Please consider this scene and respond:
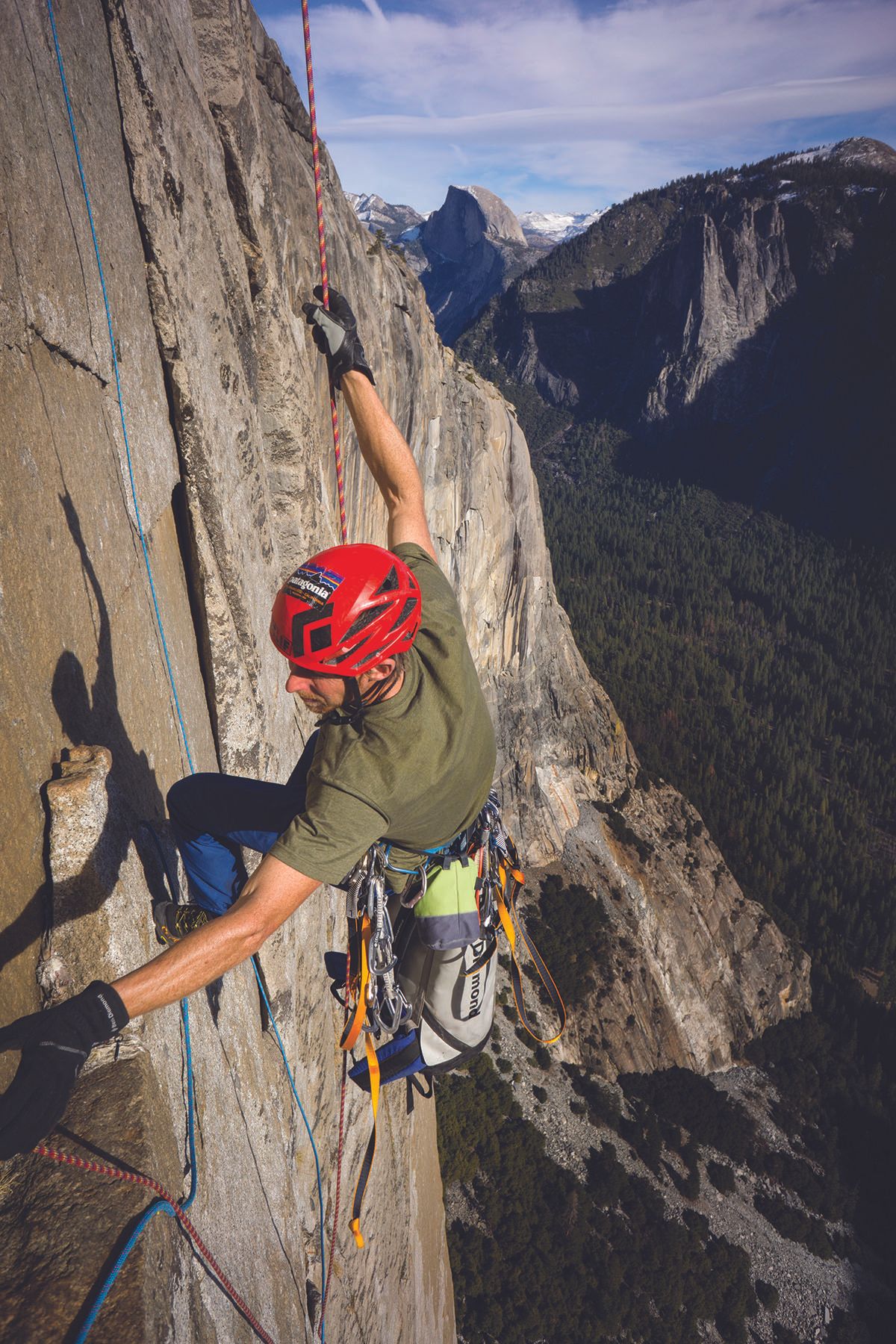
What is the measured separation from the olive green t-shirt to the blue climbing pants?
2.07ft

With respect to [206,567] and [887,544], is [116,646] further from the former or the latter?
[887,544]

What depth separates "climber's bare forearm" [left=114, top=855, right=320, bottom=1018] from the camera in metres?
2.34

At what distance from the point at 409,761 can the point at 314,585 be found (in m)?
0.84

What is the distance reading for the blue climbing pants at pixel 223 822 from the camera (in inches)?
147

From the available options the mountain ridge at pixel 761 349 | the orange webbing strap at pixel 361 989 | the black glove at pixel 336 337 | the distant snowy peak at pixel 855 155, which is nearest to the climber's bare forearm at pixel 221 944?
the orange webbing strap at pixel 361 989

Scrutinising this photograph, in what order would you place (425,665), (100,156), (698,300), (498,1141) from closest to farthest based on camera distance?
(425,665), (100,156), (498,1141), (698,300)

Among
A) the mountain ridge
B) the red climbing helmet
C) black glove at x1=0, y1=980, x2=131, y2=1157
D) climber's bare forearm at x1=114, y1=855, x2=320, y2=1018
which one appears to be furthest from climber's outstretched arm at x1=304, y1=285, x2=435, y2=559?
the mountain ridge

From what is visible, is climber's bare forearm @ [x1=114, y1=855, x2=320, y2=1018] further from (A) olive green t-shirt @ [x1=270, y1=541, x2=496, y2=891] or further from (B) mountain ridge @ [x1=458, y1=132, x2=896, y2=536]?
(B) mountain ridge @ [x1=458, y1=132, x2=896, y2=536]

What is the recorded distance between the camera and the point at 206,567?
5379mm

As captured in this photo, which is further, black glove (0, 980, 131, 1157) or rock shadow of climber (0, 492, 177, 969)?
rock shadow of climber (0, 492, 177, 969)

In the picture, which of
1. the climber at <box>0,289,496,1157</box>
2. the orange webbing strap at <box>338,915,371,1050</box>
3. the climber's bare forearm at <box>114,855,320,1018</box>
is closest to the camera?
the climber at <box>0,289,496,1157</box>

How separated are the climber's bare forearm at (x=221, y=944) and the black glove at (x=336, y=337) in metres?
3.35

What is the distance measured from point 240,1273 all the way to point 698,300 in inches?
6097

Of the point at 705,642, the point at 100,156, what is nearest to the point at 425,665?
the point at 100,156
